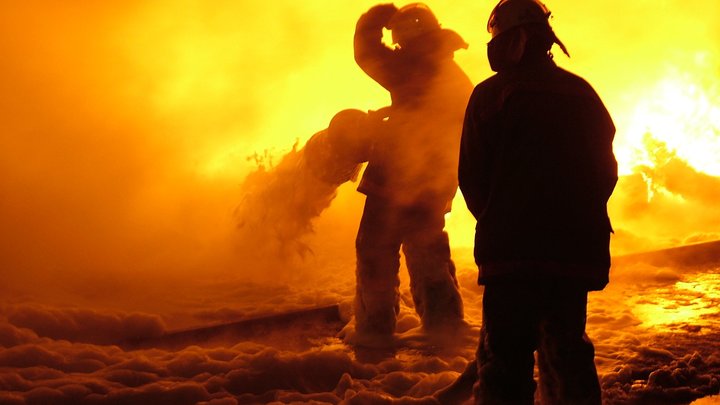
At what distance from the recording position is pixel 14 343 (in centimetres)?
512

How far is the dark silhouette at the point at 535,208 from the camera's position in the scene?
2.74 m

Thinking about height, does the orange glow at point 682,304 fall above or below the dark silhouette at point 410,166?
below

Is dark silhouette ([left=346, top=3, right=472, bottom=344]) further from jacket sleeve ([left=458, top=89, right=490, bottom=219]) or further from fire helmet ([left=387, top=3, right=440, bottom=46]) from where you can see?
jacket sleeve ([left=458, top=89, right=490, bottom=219])

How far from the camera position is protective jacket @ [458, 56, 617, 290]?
274 centimetres

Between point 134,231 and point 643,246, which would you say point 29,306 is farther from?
point 643,246

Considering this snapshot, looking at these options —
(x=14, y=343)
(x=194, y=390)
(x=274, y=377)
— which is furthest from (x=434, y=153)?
(x=14, y=343)

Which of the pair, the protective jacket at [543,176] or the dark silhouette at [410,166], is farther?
the dark silhouette at [410,166]

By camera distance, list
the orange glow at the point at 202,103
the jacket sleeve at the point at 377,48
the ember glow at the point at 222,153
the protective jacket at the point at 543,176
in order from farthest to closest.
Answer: the orange glow at the point at 202,103 < the ember glow at the point at 222,153 < the jacket sleeve at the point at 377,48 < the protective jacket at the point at 543,176

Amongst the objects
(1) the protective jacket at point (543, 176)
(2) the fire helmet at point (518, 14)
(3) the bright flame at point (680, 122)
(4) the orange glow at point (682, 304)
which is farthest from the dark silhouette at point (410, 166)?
(3) the bright flame at point (680, 122)

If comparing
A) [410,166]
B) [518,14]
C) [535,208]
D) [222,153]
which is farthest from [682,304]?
[222,153]

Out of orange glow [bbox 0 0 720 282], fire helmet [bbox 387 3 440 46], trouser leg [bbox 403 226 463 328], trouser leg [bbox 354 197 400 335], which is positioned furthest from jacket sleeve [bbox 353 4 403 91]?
orange glow [bbox 0 0 720 282]

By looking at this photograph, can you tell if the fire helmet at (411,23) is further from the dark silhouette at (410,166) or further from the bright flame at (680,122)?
the bright flame at (680,122)

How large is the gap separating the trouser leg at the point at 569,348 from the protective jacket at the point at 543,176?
13cm

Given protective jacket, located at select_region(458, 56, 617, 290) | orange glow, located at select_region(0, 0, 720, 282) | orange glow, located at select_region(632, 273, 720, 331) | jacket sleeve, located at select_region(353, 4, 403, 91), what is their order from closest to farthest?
protective jacket, located at select_region(458, 56, 617, 290) < orange glow, located at select_region(632, 273, 720, 331) < jacket sleeve, located at select_region(353, 4, 403, 91) < orange glow, located at select_region(0, 0, 720, 282)
